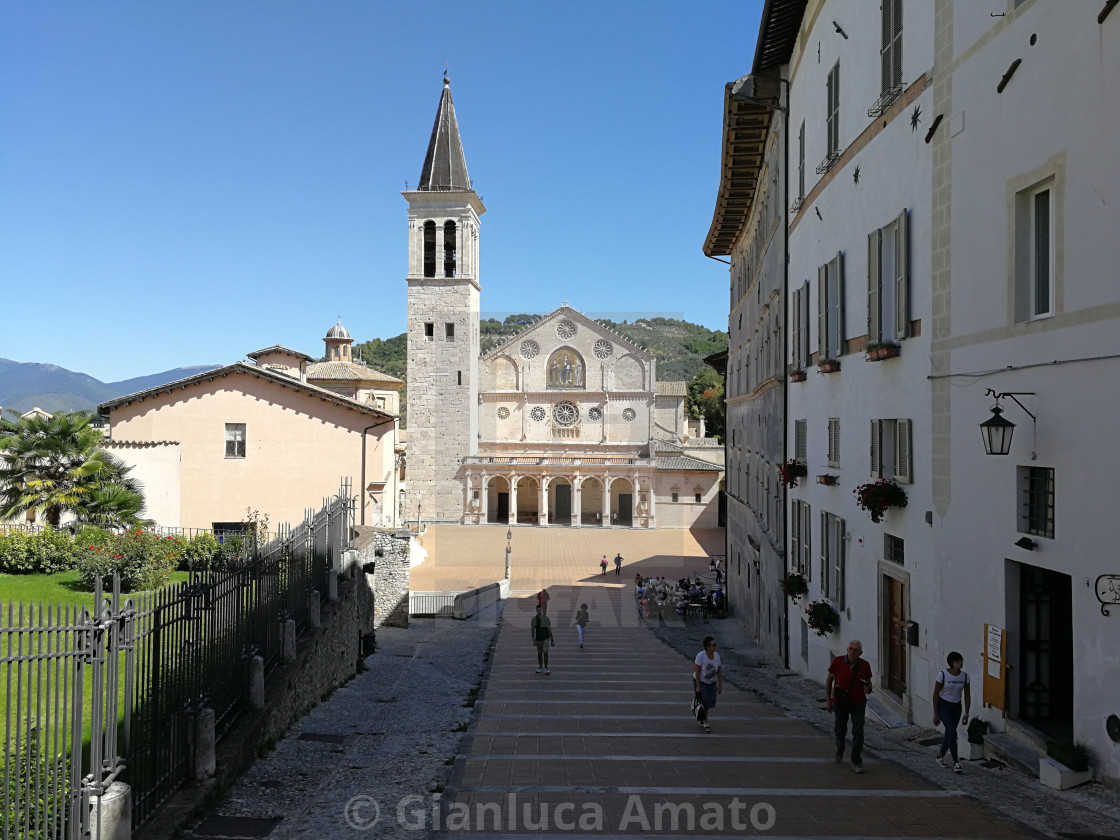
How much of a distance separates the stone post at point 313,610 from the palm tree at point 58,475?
1127 centimetres

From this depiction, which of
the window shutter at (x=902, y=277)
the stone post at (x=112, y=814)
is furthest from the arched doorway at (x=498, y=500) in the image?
the stone post at (x=112, y=814)

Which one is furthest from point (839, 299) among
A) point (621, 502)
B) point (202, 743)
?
point (621, 502)

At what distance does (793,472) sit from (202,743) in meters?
10.9

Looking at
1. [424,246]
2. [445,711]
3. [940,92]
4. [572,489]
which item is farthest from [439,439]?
[940,92]

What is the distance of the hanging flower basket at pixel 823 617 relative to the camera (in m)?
12.9

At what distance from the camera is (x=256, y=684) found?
9.32 m

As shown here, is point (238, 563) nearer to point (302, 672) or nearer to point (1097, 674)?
point (302, 672)

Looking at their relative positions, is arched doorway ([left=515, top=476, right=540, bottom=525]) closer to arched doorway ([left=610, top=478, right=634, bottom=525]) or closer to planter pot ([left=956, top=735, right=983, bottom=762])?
arched doorway ([left=610, top=478, right=634, bottom=525])

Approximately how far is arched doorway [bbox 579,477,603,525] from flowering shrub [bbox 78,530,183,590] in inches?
Answer: 1709

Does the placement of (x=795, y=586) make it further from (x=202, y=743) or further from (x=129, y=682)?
(x=129, y=682)

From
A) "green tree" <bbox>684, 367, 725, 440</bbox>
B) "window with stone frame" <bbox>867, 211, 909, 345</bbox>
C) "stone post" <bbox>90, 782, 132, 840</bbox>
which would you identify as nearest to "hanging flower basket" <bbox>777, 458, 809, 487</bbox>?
"window with stone frame" <bbox>867, 211, 909, 345</bbox>

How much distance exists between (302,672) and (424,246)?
50451 millimetres

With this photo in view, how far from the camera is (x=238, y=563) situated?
962 cm

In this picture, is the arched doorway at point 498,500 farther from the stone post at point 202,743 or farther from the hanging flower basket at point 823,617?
the stone post at point 202,743
